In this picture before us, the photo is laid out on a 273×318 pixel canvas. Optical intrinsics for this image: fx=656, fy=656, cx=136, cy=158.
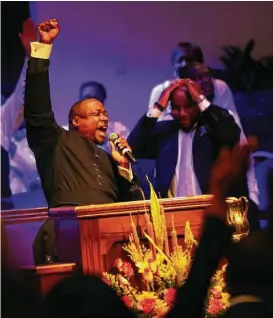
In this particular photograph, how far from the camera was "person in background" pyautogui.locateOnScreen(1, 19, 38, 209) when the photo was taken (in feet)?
12.4

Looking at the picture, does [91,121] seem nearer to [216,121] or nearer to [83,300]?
[216,121]

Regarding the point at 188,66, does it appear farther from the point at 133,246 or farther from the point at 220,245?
the point at 220,245

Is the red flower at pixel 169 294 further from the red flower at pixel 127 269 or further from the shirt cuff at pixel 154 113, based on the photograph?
the shirt cuff at pixel 154 113

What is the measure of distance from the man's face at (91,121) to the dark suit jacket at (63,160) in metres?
0.04

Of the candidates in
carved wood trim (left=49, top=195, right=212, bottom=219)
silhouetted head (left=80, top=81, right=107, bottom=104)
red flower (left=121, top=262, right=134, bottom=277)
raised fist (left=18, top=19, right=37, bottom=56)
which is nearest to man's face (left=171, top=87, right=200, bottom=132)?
silhouetted head (left=80, top=81, right=107, bottom=104)

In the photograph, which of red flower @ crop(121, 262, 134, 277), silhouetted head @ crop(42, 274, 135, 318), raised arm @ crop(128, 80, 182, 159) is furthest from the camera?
raised arm @ crop(128, 80, 182, 159)

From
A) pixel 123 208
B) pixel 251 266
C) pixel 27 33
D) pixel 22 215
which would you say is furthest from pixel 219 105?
pixel 251 266

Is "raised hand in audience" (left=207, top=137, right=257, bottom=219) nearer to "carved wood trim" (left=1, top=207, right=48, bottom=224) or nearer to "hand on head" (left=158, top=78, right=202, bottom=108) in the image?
"carved wood trim" (left=1, top=207, right=48, bottom=224)

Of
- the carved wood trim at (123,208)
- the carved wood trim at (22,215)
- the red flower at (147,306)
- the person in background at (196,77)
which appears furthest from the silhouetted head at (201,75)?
the red flower at (147,306)

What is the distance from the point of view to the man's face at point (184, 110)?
3.86 m

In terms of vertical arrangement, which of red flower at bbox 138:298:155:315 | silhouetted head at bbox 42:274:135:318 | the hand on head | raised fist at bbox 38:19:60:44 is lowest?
red flower at bbox 138:298:155:315

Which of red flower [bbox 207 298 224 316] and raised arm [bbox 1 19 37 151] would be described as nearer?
red flower [bbox 207 298 224 316]

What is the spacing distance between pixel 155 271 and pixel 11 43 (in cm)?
209

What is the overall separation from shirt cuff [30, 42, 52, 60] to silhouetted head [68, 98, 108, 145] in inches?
11.4
